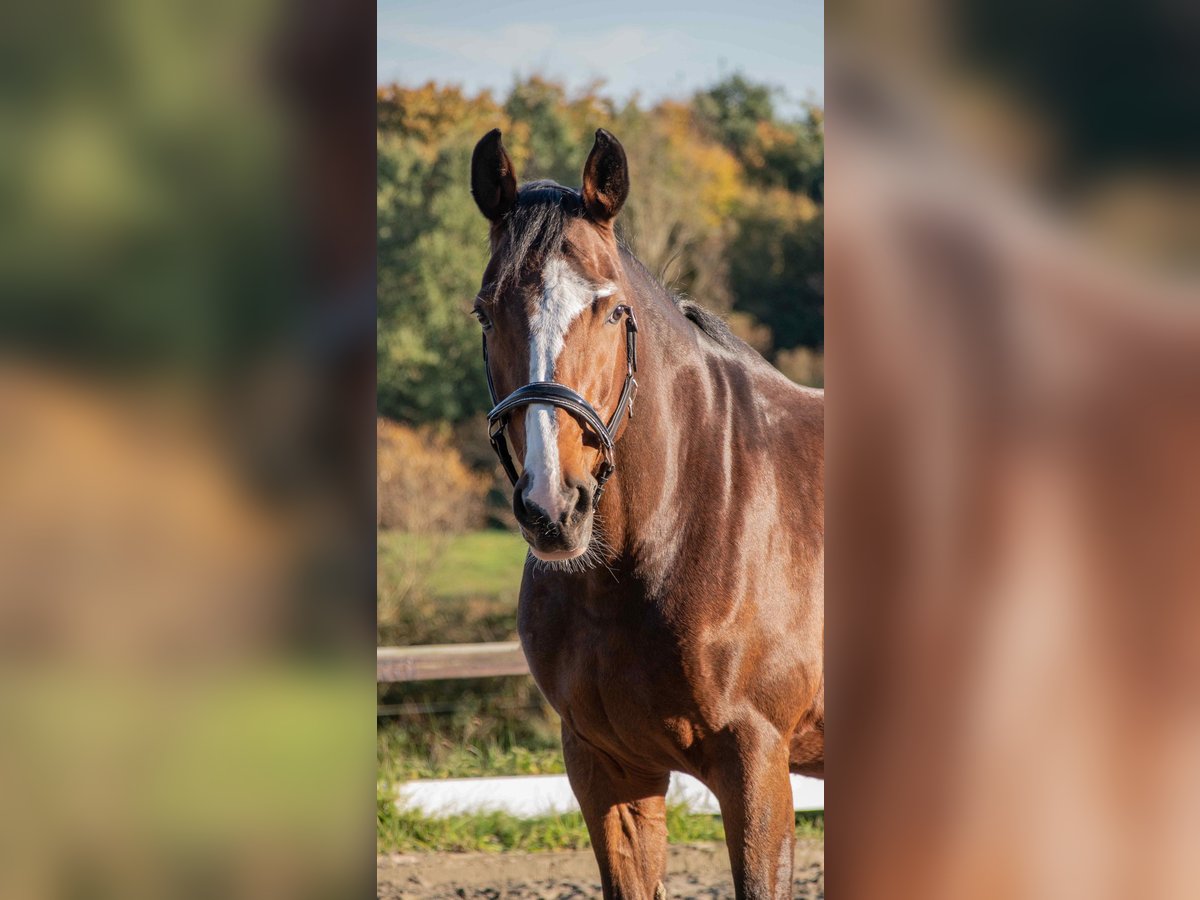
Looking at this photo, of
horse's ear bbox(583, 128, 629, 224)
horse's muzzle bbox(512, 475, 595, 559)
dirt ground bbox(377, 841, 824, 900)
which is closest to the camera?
horse's muzzle bbox(512, 475, 595, 559)

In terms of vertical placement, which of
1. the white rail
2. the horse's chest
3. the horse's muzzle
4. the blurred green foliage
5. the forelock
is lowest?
the white rail

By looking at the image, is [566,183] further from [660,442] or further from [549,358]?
[549,358]

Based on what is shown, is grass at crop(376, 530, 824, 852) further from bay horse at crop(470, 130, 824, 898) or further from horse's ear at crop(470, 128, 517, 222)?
horse's ear at crop(470, 128, 517, 222)

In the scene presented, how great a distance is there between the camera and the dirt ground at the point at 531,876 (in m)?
3.74

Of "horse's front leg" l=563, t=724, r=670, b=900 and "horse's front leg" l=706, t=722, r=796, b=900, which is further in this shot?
"horse's front leg" l=563, t=724, r=670, b=900

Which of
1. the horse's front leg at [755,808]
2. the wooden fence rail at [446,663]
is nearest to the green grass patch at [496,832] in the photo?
the wooden fence rail at [446,663]

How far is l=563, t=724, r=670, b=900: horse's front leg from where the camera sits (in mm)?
2170

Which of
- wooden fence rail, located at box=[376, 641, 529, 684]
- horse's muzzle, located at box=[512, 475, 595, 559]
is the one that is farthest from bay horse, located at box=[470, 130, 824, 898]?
wooden fence rail, located at box=[376, 641, 529, 684]

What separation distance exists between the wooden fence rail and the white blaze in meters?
2.88
